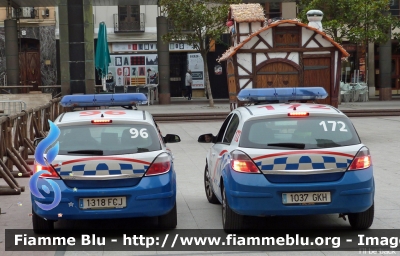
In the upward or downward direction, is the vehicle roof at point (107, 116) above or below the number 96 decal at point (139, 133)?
above

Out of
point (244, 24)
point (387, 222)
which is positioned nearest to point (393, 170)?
point (387, 222)

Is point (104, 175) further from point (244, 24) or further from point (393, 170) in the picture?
point (244, 24)

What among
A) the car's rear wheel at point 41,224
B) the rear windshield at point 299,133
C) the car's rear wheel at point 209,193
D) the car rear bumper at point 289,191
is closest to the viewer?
the car rear bumper at point 289,191

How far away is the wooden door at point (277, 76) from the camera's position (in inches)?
748

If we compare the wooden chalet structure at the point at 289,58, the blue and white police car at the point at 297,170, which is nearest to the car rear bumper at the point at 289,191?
the blue and white police car at the point at 297,170

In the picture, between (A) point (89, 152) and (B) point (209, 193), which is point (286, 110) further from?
(B) point (209, 193)

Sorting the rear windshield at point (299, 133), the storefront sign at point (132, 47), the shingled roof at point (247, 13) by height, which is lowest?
the rear windshield at point (299, 133)

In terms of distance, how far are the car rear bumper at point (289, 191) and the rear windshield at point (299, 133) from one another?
0.39 metres

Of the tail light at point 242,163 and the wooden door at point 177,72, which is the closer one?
the tail light at point 242,163

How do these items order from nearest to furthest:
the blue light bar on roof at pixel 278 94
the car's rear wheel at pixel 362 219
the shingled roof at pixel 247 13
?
the car's rear wheel at pixel 362 219 → the blue light bar on roof at pixel 278 94 → the shingled roof at pixel 247 13

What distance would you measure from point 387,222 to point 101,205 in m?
3.19

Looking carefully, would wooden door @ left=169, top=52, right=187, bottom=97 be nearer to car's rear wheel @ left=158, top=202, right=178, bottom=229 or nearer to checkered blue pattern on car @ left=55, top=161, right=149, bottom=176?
car's rear wheel @ left=158, top=202, right=178, bottom=229

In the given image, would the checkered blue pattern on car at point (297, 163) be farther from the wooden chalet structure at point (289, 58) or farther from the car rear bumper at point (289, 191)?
the wooden chalet structure at point (289, 58)

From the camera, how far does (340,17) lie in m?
32.4
